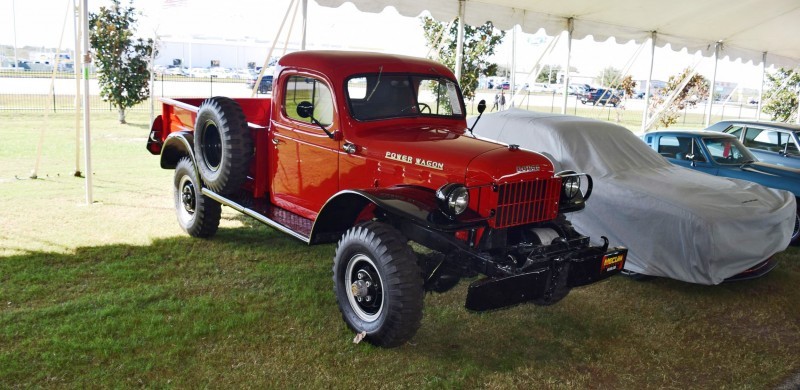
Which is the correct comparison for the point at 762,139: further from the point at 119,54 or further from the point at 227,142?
the point at 119,54

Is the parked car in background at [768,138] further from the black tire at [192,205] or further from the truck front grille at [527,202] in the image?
the black tire at [192,205]

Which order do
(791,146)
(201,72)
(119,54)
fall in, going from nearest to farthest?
1. (791,146)
2. (119,54)
3. (201,72)

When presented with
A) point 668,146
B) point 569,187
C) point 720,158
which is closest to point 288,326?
point 569,187

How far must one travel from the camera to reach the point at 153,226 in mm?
6668

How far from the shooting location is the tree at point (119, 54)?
1623 cm

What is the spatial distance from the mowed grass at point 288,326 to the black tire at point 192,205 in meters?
0.15

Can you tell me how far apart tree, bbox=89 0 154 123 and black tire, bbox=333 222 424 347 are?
14.5 meters

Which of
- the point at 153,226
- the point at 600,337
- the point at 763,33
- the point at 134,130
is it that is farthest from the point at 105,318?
the point at 763,33

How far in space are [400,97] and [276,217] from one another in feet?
4.76

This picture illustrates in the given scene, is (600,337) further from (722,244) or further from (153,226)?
(153,226)

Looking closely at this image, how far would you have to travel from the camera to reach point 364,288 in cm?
408

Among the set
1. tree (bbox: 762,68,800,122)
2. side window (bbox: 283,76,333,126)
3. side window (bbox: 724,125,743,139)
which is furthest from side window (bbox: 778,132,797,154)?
tree (bbox: 762,68,800,122)

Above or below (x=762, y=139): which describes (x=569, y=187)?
below

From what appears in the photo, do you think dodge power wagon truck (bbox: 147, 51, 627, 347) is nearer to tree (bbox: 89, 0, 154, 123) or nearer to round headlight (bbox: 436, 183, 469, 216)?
round headlight (bbox: 436, 183, 469, 216)
